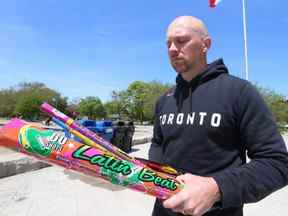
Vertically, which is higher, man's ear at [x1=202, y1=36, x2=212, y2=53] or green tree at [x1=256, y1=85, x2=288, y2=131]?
man's ear at [x1=202, y1=36, x2=212, y2=53]

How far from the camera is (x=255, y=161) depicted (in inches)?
50.1

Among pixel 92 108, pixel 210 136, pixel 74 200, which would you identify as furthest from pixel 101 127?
pixel 92 108

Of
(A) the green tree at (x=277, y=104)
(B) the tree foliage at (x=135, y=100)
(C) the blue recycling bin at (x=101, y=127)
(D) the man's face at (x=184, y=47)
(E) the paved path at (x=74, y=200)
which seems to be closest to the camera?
(D) the man's face at (x=184, y=47)

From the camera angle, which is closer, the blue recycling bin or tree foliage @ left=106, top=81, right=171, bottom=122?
the blue recycling bin

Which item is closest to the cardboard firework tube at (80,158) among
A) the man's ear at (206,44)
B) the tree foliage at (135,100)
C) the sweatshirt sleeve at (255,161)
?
the sweatshirt sleeve at (255,161)

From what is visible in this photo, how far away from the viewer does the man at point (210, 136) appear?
118cm

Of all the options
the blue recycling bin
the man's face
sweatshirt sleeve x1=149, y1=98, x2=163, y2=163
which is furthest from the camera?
the blue recycling bin

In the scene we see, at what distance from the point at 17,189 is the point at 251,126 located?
573cm

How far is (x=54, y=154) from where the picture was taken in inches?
45.6

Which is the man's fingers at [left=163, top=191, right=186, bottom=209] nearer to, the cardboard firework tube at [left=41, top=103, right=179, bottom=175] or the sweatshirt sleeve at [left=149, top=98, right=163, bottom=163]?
the cardboard firework tube at [left=41, top=103, right=179, bottom=175]

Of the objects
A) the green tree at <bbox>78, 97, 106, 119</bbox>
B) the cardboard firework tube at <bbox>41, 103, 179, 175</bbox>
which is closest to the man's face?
the cardboard firework tube at <bbox>41, 103, 179, 175</bbox>

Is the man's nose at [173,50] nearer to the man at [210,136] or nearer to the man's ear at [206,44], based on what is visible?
the man at [210,136]

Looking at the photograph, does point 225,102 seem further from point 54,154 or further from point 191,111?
point 54,154

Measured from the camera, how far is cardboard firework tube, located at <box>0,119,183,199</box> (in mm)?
1155
